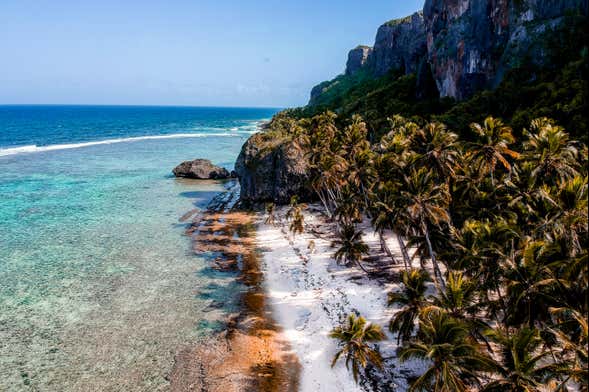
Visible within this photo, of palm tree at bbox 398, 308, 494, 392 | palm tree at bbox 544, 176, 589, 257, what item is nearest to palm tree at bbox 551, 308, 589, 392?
→ palm tree at bbox 398, 308, 494, 392

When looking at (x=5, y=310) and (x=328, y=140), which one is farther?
(x=328, y=140)

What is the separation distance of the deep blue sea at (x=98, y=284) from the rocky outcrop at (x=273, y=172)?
1049 cm

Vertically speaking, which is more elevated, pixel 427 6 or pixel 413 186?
pixel 427 6

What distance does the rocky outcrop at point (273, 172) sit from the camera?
226 feet

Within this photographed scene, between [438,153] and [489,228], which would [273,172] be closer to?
[438,153]

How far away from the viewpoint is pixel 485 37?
7556 centimetres

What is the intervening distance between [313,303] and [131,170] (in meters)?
83.0

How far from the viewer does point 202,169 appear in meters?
94.9

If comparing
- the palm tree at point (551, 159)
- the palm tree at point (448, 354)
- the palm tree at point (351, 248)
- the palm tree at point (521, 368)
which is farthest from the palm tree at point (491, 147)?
the palm tree at point (448, 354)

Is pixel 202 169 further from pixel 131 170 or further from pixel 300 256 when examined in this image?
pixel 300 256

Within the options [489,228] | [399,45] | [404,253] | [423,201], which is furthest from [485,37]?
[399,45]

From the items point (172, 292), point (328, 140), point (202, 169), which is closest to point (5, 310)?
point (172, 292)

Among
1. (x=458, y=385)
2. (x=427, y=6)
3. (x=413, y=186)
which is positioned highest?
(x=427, y=6)

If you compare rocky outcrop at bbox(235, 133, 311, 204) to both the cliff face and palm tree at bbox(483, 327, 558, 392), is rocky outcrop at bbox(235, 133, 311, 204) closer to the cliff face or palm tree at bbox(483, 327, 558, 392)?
the cliff face
